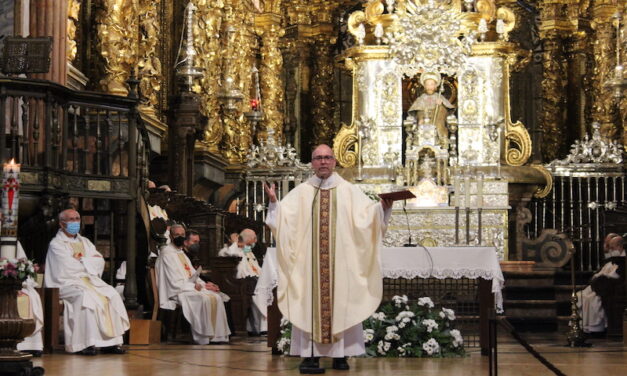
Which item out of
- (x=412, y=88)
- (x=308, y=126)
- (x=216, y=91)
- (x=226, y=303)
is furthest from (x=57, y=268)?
(x=308, y=126)

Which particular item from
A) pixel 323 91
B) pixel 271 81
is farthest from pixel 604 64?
pixel 271 81

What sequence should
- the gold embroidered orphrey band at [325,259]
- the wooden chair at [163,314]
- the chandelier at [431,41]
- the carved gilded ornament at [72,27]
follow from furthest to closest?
the chandelier at [431,41] < the carved gilded ornament at [72,27] < the wooden chair at [163,314] < the gold embroidered orphrey band at [325,259]

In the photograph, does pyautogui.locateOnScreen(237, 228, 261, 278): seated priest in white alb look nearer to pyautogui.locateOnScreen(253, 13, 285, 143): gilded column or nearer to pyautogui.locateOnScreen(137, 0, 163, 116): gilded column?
pyautogui.locateOnScreen(137, 0, 163, 116): gilded column

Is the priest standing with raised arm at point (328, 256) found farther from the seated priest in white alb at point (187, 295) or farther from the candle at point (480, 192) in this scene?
the candle at point (480, 192)

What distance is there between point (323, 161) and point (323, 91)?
1890cm

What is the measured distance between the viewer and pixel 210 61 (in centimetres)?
2392

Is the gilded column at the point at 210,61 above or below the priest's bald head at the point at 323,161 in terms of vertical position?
above

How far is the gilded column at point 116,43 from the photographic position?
59.4 feet

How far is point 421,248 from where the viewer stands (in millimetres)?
13672

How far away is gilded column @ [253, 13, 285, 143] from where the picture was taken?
2814cm

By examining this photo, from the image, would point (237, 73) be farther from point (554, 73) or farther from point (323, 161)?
point (323, 161)

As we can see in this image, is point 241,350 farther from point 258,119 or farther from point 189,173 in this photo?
point 258,119

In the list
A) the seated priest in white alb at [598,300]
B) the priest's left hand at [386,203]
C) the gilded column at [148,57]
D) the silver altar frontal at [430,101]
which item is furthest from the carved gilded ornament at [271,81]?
the priest's left hand at [386,203]

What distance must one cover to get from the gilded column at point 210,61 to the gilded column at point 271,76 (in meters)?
3.47
